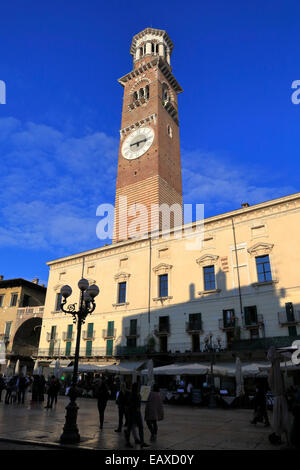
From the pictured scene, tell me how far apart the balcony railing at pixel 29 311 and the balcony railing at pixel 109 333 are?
37.7 feet

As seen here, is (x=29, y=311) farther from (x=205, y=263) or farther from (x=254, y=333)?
(x=254, y=333)

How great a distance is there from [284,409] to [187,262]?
21.1m

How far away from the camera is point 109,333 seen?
31.3 metres

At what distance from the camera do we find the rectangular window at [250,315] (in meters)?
24.5

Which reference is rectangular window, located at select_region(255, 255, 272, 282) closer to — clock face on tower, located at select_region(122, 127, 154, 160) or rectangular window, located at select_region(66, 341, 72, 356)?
rectangular window, located at select_region(66, 341, 72, 356)

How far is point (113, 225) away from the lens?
126 feet

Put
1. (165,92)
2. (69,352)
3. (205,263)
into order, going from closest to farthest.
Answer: (205,263)
(69,352)
(165,92)

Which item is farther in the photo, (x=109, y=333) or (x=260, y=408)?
(x=109, y=333)

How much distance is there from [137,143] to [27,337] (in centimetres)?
2786

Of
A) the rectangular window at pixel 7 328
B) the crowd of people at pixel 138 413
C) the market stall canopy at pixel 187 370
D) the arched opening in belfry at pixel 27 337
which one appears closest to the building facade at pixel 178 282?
the market stall canopy at pixel 187 370

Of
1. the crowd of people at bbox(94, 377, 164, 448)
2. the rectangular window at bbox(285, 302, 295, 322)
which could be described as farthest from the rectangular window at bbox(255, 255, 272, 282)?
the crowd of people at bbox(94, 377, 164, 448)

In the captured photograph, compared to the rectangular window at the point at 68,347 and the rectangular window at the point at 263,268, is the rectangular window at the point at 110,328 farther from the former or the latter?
the rectangular window at the point at 263,268

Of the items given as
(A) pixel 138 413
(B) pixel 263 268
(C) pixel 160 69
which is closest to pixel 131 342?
(B) pixel 263 268
